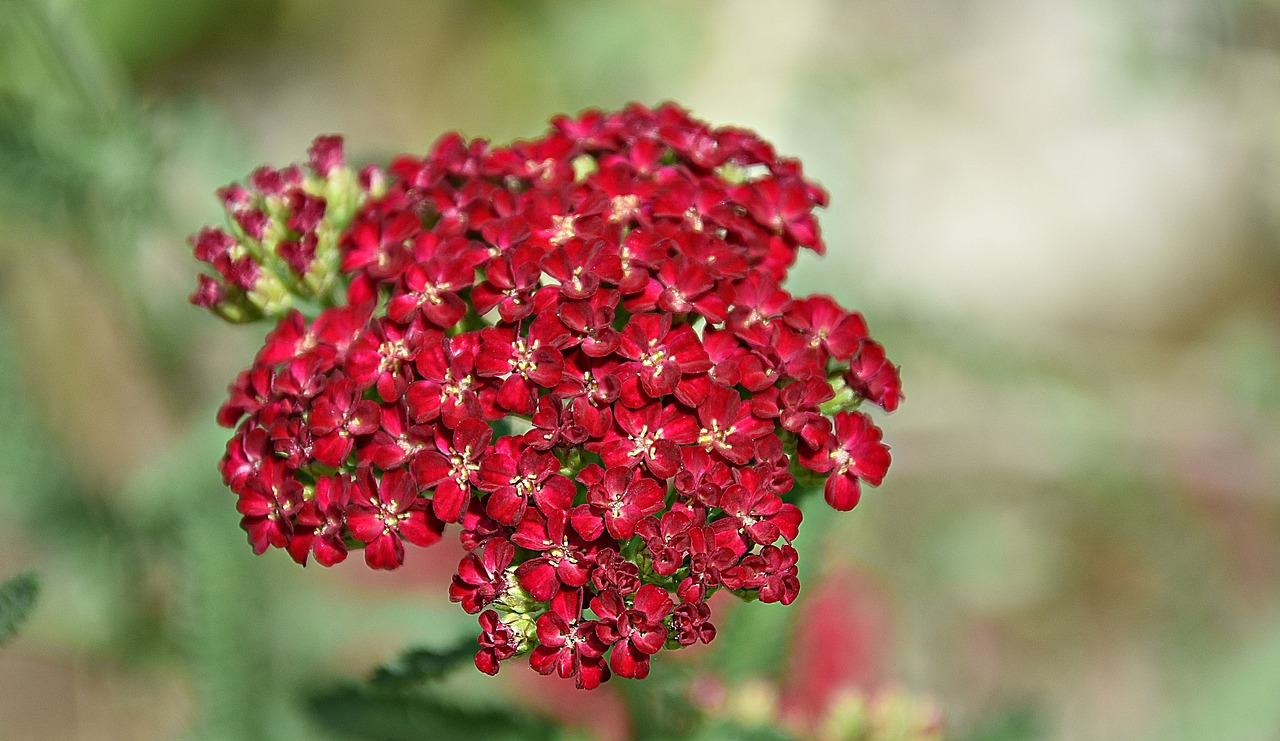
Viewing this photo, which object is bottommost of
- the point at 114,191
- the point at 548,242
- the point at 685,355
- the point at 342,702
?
the point at 342,702

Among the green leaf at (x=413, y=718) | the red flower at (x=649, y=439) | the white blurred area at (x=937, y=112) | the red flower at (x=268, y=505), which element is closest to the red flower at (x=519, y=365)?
the red flower at (x=649, y=439)

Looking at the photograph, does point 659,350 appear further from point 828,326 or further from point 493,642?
point 493,642

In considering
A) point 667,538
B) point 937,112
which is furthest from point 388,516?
point 937,112

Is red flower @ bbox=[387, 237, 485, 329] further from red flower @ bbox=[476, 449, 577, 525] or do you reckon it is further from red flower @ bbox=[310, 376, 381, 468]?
red flower @ bbox=[476, 449, 577, 525]

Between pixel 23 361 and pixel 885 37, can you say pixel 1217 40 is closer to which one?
pixel 885 37

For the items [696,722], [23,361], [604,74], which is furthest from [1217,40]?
[23,361]

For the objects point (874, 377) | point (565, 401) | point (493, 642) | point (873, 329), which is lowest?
point (493, 642)
